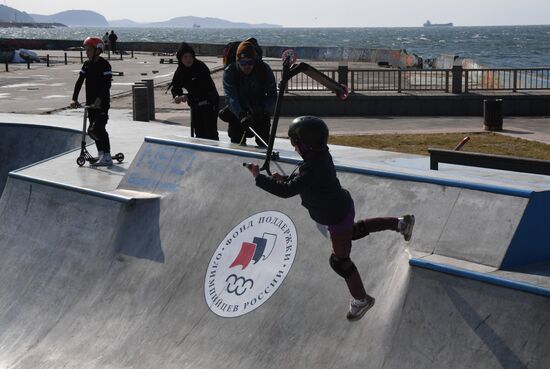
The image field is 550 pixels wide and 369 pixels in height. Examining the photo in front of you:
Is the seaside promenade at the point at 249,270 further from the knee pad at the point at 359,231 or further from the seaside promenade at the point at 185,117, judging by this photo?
the seaside promenade at the point at 185,117

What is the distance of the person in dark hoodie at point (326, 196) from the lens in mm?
6141

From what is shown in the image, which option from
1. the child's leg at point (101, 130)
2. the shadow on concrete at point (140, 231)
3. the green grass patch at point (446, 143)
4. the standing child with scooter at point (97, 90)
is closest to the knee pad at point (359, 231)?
the shadow on concrete at point (140, 231)

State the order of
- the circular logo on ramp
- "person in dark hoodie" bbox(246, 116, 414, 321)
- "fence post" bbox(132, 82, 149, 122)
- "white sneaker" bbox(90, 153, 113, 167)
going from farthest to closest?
"fence post" bbox(132, 82, 149, 122), "white sneaker" bbox(90, 153, 113, 167), the circular logo on ramp, "person in dark hoodie" bbox(246, 116, 414, 321)

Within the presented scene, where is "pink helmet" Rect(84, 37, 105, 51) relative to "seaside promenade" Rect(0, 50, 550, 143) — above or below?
above

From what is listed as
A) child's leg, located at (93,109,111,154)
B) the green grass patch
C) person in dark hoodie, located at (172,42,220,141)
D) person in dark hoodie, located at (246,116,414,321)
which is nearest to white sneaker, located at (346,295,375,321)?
person in dark hoodie, located at (246,116,414,321)

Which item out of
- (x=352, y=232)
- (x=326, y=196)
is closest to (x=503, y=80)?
(x=352, y=232)

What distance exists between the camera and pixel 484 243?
6.44 metres

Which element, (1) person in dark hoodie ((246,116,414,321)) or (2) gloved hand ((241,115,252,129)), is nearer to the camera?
(1) person in dark hoodie ((246,116,414,321))

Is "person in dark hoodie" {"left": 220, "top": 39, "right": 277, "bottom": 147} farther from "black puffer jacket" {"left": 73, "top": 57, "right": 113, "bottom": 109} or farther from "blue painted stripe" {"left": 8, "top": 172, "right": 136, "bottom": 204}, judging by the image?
"black puffer jacket" {"left": 73, "top": 57, "right": 113, "bottom": 109}

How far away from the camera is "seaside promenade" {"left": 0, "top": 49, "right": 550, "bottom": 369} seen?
19.7 feet

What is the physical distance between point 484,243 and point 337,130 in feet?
48.9

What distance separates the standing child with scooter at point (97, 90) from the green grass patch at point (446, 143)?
671 centimetres

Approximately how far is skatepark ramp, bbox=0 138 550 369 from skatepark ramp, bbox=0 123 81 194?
3.86m

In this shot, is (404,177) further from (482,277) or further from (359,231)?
(482,277)
